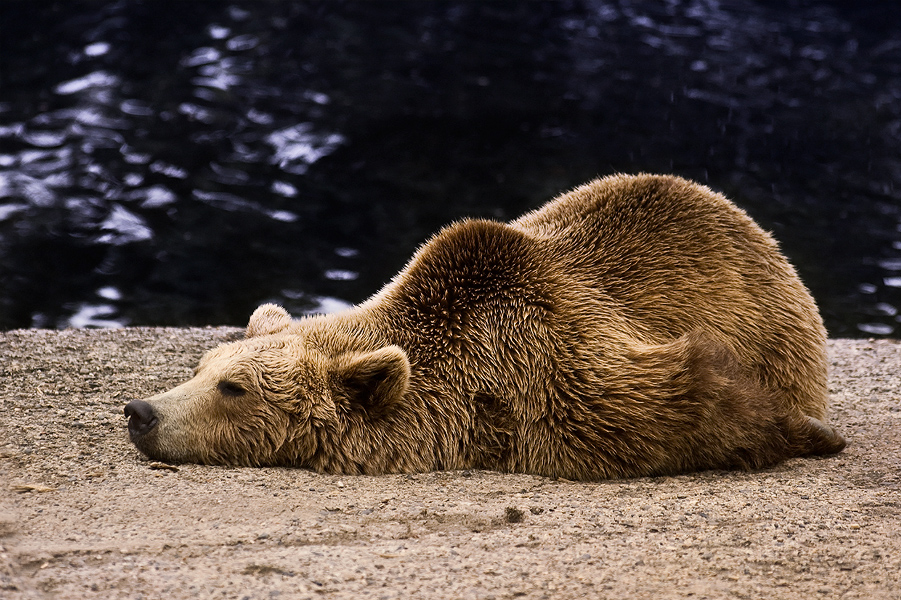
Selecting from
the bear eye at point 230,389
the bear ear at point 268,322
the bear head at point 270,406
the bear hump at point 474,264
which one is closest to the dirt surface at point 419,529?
the bear head at point 270,406

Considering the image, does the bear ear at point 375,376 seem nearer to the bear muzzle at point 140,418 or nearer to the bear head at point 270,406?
the bear head at point 270,406

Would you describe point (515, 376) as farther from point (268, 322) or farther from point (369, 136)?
point (369, 136)

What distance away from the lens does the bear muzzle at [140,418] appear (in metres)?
4.69

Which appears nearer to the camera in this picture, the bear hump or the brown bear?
the brown bear

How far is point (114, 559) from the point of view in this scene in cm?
362

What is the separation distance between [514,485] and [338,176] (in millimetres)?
9492

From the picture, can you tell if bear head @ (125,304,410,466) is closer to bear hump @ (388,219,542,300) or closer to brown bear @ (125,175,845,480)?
brown bear @ (125,175,845,480)

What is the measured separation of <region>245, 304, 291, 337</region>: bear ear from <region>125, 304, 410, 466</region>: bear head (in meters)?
0.42

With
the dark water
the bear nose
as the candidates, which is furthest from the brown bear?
the dark water

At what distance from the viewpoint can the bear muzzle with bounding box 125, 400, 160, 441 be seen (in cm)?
469

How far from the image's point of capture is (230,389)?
4.90 metres

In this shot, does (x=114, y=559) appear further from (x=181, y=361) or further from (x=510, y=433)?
(x=181, y=361)

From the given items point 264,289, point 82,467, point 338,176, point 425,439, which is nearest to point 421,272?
point 425,439

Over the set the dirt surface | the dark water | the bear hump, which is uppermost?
the bear hump
